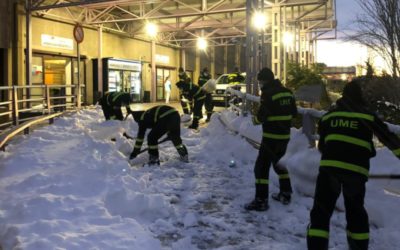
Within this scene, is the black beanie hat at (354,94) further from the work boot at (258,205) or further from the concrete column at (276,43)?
the concrete column at (276,43)

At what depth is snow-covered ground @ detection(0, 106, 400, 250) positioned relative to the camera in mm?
4360

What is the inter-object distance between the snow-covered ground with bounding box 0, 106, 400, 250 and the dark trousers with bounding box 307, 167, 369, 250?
544 millimetres

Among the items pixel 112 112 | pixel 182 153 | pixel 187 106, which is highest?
pixel 187 106

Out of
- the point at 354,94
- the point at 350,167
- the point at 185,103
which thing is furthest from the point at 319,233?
the point at 185,103

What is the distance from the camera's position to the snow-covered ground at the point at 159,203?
14.3 feet

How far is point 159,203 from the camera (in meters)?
5.33

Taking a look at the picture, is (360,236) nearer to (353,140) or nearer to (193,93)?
(353,140)

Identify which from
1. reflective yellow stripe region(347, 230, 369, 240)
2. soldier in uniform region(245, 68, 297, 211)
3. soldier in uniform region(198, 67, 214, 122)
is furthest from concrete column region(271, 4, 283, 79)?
reflective yellow stripe region(347, 230, 369, 240)

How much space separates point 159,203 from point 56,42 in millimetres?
17702

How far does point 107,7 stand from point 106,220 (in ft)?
62.5

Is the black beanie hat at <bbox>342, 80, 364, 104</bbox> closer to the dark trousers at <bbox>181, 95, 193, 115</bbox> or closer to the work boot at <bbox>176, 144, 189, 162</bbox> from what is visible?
the work boot at <bbox>176, 144, 189, 162</bbox>

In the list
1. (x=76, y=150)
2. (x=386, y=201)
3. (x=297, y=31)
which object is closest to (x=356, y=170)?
(x=386, y=201)

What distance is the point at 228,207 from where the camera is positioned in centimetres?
569

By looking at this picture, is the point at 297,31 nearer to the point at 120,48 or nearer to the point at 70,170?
the point at 120,48
